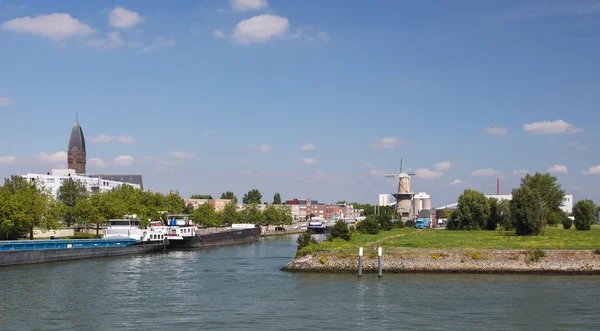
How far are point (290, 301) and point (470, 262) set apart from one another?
21264 mm

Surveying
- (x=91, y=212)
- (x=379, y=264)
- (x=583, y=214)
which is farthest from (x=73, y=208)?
(x=583, y=214)

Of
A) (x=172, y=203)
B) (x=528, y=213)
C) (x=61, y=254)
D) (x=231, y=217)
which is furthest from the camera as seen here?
(x=231, y=217)

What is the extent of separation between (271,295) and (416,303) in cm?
1108

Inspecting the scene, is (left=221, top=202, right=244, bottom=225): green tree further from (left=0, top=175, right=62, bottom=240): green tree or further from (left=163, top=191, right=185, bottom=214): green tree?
(left=0, top=175, right=62, bottom=240): green tree

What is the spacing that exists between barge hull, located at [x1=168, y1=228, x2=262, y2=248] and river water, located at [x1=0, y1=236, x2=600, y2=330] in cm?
4172

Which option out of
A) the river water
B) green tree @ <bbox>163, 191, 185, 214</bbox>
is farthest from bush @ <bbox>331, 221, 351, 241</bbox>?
green tree @ <bbox>163, 191, 185, 214</bbox>

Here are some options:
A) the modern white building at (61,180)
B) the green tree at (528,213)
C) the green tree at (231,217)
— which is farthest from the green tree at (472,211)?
the modern white building at (61,180)

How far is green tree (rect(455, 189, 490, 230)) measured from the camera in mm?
123562

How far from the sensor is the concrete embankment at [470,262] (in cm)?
5544

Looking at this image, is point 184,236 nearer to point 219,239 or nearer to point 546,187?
point 219,239

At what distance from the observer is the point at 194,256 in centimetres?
8556

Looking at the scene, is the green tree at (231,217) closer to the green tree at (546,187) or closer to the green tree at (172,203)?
Result: the green tree at (172,203)

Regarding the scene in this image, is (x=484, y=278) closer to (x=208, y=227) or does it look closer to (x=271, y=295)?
(x=271, y=295)

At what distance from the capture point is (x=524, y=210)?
280ft
